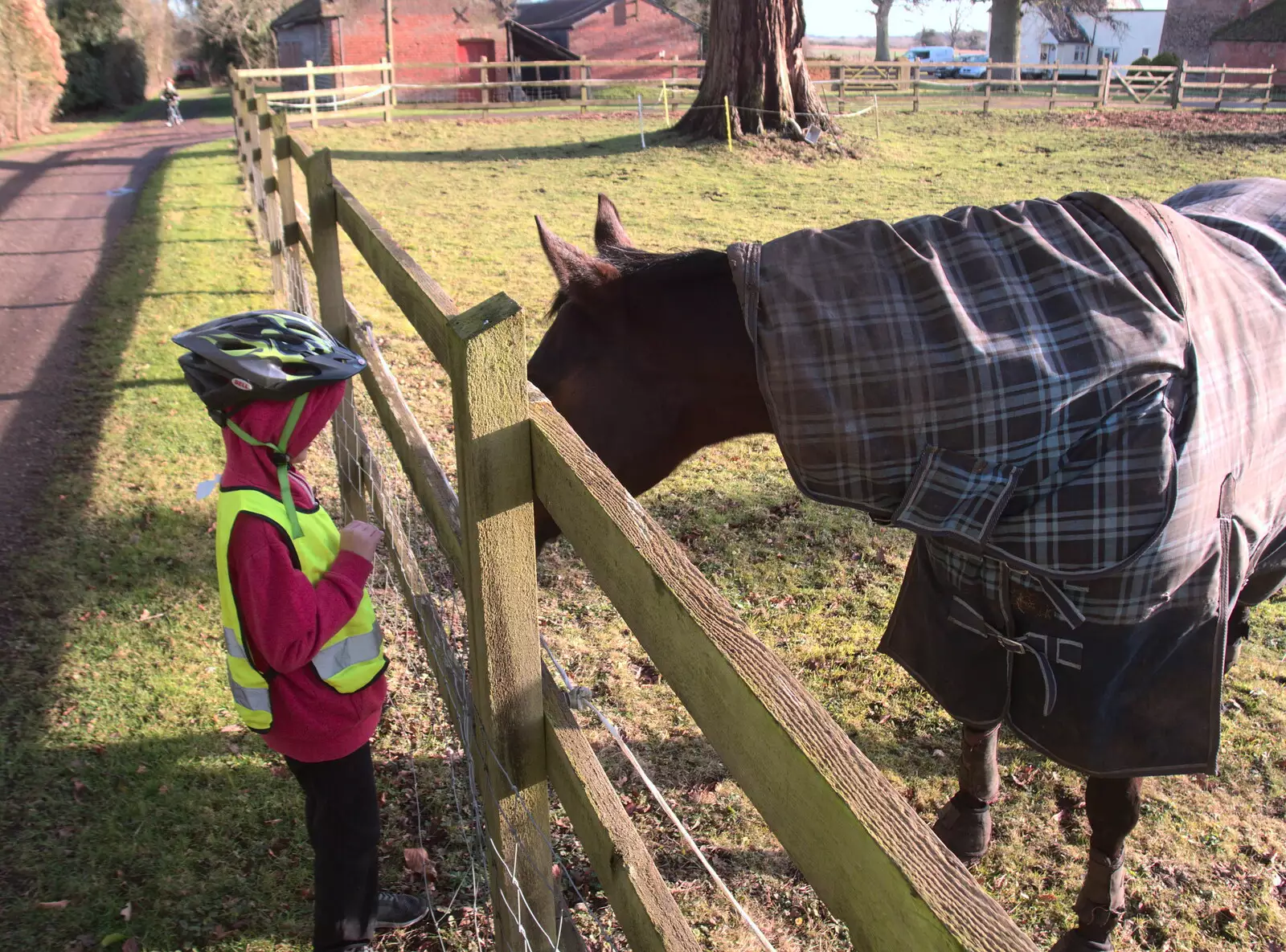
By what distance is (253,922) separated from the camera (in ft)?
8.32

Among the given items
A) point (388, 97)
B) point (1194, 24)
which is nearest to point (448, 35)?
point (388, 97)

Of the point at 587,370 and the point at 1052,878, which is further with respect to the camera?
the point at 1052,878

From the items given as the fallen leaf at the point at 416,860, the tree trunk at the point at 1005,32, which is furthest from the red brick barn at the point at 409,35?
the fallen leaf at the point at 416,860

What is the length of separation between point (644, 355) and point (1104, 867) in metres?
1.82

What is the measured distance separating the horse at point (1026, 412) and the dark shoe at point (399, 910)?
1330 mm

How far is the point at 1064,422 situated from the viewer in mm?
1730

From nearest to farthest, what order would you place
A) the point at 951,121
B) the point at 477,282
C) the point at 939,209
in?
the point at 477,282
the point at 939,209
the point at 951,121

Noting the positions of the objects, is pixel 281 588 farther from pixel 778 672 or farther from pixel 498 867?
pixel 778 672

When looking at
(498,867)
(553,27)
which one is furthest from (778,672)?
(553,27)

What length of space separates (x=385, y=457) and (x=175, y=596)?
1.60 meters

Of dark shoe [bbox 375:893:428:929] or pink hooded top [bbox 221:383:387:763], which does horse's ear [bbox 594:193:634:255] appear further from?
dark shoe [bbox 375:893:428:929]

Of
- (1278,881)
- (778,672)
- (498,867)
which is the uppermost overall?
(778,672)

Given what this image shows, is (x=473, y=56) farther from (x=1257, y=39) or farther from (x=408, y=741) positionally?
(x=408, y=741)

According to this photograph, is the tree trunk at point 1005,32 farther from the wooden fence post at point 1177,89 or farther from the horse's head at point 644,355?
the horse's head at point 644,355
